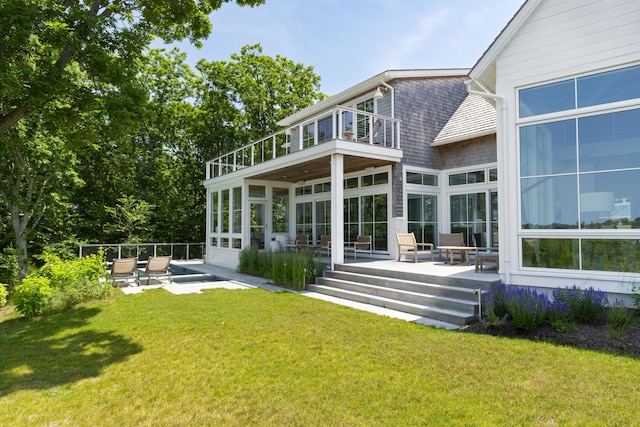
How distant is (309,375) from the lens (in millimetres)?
4000

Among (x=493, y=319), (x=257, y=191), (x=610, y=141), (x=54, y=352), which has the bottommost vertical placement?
(x=54, y=352)

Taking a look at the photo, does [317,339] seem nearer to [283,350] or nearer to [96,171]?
[283,350]

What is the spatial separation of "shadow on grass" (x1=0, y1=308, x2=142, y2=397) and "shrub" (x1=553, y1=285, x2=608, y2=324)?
627 centimetres

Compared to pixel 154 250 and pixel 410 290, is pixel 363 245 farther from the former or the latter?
pixel 154 250

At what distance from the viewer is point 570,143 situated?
6387 mm

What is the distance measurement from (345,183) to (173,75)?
51.8 feet

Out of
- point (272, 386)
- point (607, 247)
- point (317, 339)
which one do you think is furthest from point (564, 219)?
point (272, 386)

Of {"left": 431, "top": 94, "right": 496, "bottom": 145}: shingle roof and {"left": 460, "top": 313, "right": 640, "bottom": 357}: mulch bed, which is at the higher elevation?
{"left": 431, "top": 94, "right": 496, "bottom": 145}: shingle roof

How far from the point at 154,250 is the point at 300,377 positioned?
16.1 metres

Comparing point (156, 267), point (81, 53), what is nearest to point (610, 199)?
point (81, 53)

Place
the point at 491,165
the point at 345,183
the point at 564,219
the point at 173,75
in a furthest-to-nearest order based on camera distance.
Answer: the point at 173,75 → the point at 345,183 → the point at 491,165 → the point at 564,219

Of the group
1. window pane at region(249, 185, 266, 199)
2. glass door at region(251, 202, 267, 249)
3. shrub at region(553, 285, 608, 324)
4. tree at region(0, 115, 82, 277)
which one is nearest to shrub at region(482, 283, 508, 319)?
shrub at region(553, 285, 608, 324)

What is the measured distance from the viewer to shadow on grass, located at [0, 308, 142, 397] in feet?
13.3

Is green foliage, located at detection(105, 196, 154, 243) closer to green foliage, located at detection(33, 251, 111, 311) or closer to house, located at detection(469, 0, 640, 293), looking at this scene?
green foliage, located at detection(33, 251, 111, 311)
